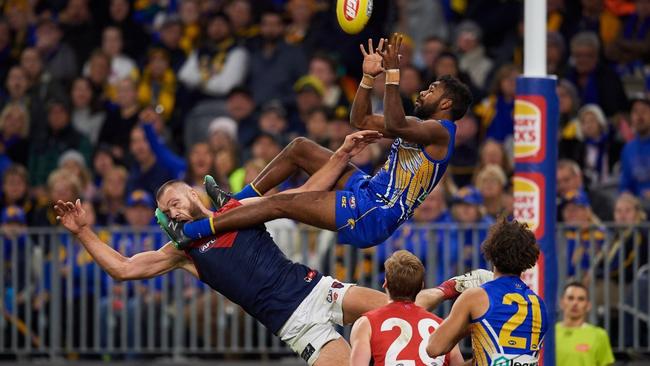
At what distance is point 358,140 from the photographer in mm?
11734

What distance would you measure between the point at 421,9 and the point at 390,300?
30.5ft

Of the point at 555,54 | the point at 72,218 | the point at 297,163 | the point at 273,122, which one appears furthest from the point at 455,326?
the point at 273,122

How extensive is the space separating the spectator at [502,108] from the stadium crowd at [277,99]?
20 mm

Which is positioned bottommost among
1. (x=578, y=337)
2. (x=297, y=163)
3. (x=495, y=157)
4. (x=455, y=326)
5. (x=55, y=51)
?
(x=578, y=337)

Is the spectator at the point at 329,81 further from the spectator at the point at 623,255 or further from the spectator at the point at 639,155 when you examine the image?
the spectator at the point at 623,255

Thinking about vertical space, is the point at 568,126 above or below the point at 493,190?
above

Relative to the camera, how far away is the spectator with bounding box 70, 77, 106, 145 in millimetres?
19828

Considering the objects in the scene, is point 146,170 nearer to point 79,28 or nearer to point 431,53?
point 431,53

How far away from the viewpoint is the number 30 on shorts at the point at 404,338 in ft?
34.4

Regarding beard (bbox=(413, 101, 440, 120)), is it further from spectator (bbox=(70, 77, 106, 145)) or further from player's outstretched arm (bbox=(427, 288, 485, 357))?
spectator (bbox=(70, 77, 106, 145))

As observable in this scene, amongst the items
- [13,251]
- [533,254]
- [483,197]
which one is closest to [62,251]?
[13,251]

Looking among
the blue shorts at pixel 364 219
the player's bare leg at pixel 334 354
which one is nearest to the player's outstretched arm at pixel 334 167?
the blue shorts at pixel 364 219

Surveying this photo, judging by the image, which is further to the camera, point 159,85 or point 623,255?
point 159,85

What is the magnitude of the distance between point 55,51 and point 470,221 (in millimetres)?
7768
